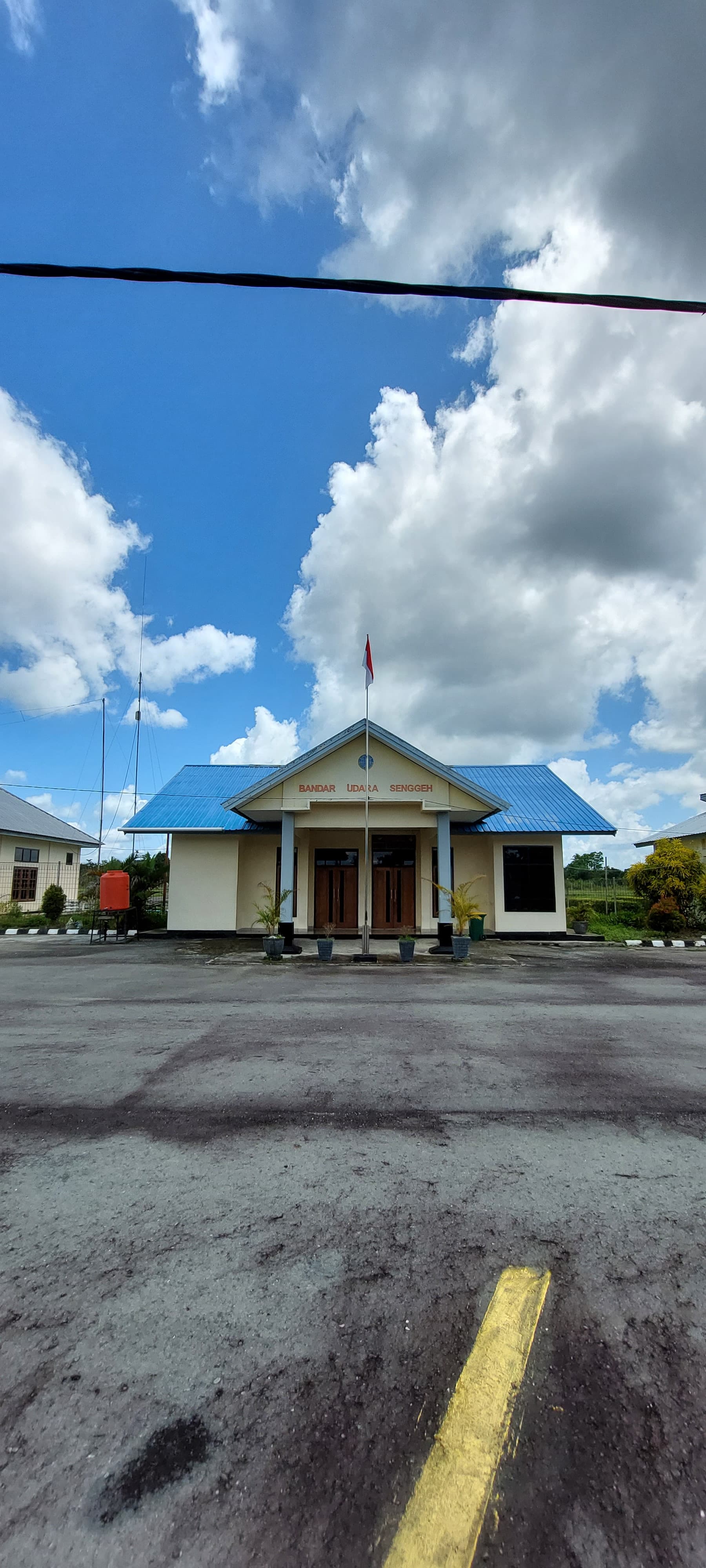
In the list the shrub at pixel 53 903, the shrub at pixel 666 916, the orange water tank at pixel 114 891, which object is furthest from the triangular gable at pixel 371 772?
the shrub at pixel 53 903

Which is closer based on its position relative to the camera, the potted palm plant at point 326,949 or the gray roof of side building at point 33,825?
the potted palm plant at point 326,949

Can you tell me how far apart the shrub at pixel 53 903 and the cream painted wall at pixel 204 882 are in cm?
1005

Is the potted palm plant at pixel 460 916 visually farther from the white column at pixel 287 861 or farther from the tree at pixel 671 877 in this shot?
the tree at pixel 671 877

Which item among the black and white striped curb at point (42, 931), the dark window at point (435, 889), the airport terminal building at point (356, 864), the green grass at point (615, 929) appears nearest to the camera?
the green grass at point (615, 929)

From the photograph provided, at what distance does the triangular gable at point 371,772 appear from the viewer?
17.0 meters

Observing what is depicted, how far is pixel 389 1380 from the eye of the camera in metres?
2.29

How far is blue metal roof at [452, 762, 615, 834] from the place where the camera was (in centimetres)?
1944

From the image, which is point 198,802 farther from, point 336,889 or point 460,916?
point 460,916

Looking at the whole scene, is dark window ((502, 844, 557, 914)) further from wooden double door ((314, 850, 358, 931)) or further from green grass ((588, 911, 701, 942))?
wooden double door ((314, 850, 358, 931))

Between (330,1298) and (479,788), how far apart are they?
1466 centimetres

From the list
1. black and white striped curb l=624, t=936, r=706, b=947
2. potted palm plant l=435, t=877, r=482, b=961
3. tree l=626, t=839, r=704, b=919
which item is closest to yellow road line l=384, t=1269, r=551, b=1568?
potted palm plant l=435, t=877, r=482, b=961

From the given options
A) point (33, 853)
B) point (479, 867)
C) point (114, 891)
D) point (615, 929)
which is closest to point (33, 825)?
point (33, 853)

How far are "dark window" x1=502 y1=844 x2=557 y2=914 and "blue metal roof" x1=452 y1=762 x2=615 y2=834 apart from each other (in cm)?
76

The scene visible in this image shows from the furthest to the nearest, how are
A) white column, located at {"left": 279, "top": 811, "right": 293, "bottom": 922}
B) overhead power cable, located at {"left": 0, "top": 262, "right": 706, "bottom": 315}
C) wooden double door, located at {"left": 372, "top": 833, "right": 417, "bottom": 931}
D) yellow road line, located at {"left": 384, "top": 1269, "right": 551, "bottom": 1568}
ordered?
wooden double door, located at {"left": 372, "top": 833, "right": 417, "bottom": 931} → white column, located at {"left": 279, "top": 811, "right": 293, "bottom": 922} → overhead power cable, located at {"left": 0, "top": 262, "right": 706, "bottom": 315} → yellow road line, located at {"left": 384, "top": 1269, "right": 551, "bottom": 1568}
